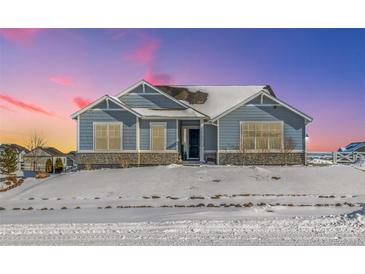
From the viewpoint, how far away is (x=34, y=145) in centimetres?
2381

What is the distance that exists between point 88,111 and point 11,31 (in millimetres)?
9894

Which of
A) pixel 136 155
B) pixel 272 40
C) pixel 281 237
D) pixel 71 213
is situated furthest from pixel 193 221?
pixel 136 155

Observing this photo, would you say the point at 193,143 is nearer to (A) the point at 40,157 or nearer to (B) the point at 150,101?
(B) the point at 150,101

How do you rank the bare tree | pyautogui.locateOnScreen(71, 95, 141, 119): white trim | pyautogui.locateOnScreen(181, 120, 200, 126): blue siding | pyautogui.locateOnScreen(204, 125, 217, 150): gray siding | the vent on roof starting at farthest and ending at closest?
the vent on roof
pyautogui.locateOnScreen(181, 120, 200, 126): blue siding
pyautogui.locateOnScreen(204, 125, 217, 150): gray siding
pyautogui.locateOnScreen(71, 95, 141, 119): white trim
the bare tree

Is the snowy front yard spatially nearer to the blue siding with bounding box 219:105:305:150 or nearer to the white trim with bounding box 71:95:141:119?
the blue siding with bounding box 219:105:305:150

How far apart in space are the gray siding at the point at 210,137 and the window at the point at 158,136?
7.41 feet

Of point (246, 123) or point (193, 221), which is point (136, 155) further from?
point (193, 221)

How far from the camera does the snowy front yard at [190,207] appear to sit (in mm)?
8883

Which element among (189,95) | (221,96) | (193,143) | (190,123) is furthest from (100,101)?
(221,96)

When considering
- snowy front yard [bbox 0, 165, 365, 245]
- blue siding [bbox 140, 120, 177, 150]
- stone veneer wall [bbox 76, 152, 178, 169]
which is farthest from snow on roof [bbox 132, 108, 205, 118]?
snowy front yard [bbox 0, 165, 365, 245]

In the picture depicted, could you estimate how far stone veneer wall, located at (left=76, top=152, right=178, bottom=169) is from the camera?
22.9 meters

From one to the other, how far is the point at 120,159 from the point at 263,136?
24.4ft

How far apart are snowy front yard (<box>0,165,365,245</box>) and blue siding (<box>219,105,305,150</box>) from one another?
2.07m

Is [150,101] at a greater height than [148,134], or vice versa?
[150,101]
